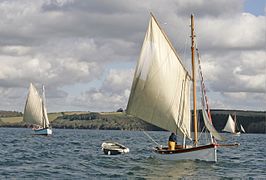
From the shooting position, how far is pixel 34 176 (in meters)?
40.9

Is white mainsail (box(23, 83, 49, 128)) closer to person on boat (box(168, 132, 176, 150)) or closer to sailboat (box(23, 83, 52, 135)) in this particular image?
sailboat (box(23, 83, 52, 135))

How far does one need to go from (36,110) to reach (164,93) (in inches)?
3594

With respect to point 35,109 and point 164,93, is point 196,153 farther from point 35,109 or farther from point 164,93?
point 35,109

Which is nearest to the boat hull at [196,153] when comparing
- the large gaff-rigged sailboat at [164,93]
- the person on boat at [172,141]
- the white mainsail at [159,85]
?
the large gaff-rigged sailboat at [164,93]

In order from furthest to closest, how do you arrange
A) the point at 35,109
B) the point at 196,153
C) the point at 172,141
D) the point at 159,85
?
the point at 35,109, the point at 172,141, the point at 159,85, the point at 196,153

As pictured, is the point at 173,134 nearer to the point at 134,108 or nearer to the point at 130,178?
the point at 134,108

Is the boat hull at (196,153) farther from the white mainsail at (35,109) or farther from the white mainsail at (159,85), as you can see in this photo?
the white mainsail at (35,109)

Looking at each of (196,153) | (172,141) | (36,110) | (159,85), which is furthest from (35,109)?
(196,153)

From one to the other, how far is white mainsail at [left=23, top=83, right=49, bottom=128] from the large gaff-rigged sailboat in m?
89.7

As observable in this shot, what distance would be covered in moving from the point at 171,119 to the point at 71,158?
11749mm

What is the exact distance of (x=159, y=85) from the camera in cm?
5069

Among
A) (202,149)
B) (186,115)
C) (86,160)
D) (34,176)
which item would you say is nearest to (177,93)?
(186,115)

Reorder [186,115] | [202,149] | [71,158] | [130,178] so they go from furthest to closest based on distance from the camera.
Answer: [71,158], [186,115], [202,149], [130,178]

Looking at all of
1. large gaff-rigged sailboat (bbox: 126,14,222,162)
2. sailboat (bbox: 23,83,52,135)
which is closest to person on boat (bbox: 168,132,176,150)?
large gaff-rigged sailboat (bbox: 126,14,222,162)
